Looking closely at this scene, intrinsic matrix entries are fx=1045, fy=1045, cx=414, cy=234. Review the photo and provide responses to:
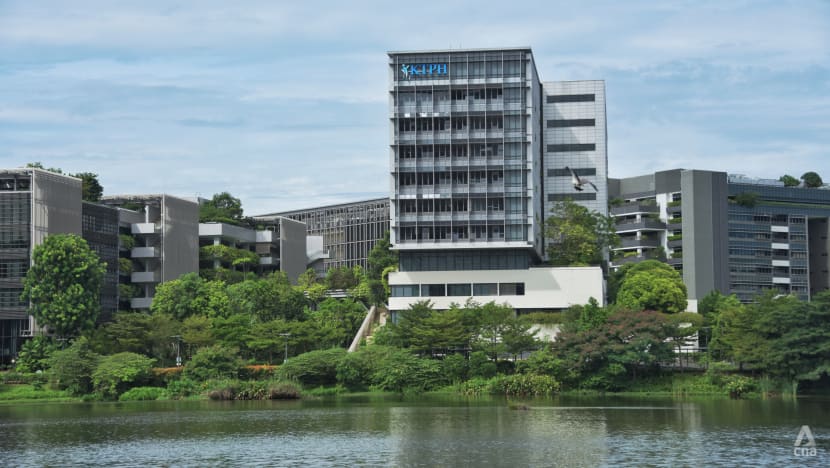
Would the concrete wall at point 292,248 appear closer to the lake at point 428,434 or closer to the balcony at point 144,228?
the balcony at point 144,228

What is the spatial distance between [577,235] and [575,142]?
1982 centimetres

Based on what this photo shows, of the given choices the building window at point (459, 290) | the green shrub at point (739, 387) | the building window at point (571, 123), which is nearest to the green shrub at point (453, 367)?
the building window at point (459, 290)

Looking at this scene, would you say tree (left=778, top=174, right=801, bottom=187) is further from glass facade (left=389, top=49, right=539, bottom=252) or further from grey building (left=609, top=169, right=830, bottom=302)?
glass facade (left=389, top=49, right=539, bottom=252)

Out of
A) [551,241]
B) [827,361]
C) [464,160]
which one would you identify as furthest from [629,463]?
[551,241]

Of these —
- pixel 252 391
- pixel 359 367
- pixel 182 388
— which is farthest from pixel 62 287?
pixel 359 367

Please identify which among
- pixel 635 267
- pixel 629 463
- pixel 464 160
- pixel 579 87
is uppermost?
pixel 579 87

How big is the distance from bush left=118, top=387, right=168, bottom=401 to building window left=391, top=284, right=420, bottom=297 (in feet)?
114

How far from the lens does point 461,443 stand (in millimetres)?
59281

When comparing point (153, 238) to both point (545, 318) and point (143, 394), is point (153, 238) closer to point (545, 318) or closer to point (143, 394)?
point (143, 394)

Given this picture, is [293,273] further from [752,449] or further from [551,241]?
[752,449]

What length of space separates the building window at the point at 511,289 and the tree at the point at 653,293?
37.5ft

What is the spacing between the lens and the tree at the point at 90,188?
144m

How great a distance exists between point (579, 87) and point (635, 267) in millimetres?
28452

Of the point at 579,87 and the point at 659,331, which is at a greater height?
the point at 579,87
